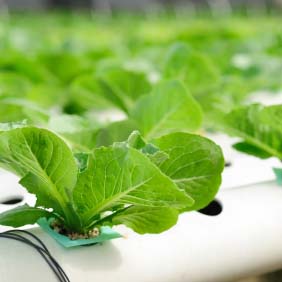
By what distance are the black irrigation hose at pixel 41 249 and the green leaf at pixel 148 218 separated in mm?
70

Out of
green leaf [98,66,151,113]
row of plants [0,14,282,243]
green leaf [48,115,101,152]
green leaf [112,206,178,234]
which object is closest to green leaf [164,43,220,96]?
row of plants [0,14,282,243]

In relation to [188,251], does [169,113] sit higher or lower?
higher

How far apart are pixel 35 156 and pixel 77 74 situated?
0.73 meters

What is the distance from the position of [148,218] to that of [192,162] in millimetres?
61

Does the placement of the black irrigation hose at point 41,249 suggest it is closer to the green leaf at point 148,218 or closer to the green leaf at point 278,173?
the green leaf at point 148,218

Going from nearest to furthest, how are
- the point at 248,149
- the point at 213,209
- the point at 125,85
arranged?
the point at 213,209
the point at 248,149
the point at 125,85

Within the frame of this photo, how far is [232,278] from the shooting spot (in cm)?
72

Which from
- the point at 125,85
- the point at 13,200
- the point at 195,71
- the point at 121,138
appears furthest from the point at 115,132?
the point at 195,71

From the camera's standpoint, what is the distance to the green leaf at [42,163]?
0.61 m

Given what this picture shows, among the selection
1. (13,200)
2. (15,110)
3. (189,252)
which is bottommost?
(189,252)

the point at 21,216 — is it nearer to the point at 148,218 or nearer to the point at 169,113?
the point at 148,218

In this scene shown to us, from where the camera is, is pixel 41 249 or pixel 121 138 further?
pixel 121 138

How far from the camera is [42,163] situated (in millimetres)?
631

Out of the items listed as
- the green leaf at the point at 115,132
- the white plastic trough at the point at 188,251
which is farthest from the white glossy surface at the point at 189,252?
the green leaf at the point at 115,132
